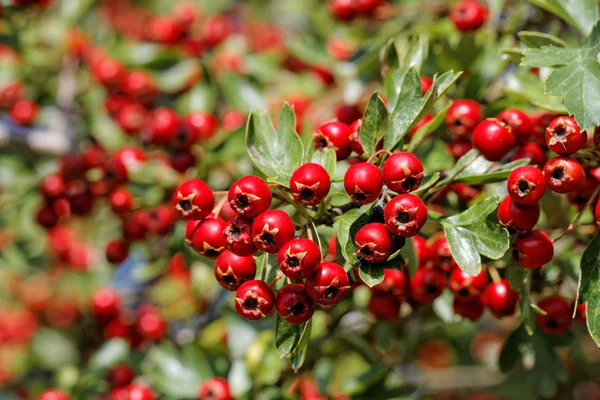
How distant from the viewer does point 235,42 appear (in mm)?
3207

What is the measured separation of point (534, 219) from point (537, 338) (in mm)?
674

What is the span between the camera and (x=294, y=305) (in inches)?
53.7

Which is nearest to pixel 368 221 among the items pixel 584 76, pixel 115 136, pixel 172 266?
pixel 584 76

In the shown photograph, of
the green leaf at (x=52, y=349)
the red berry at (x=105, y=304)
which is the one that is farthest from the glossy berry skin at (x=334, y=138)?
the green leaf at (x=52, y=349)

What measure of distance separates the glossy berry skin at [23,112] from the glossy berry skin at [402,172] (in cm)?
208

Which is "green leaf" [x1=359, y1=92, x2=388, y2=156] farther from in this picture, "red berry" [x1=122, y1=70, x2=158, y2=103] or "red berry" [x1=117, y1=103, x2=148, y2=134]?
"red berry" [x1=122, y1=70, x2=158, y2=103]

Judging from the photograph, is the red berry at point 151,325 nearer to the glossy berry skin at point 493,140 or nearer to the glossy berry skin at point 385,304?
the glossy berry skin at point 385,304

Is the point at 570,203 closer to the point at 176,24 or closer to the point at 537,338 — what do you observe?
the point at 537,338

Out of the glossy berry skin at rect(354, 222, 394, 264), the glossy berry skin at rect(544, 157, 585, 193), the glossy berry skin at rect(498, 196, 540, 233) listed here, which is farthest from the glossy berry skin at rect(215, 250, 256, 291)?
the glossy berry skin at rect(544, 157, 585, 193)

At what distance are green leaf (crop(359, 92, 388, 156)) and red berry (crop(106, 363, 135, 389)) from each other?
58.7 inches

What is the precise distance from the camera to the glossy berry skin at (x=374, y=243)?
131 centimetres

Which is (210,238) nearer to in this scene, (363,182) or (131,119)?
(363,182)

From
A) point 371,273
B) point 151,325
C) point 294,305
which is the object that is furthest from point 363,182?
point 151,325

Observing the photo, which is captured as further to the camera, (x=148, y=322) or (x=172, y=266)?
(x=172, y=266)
